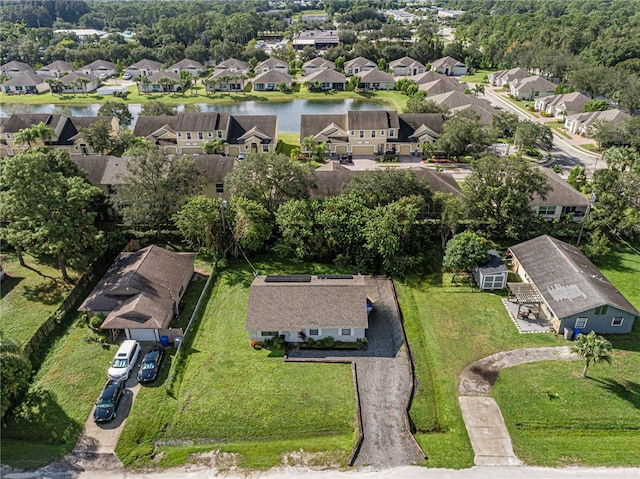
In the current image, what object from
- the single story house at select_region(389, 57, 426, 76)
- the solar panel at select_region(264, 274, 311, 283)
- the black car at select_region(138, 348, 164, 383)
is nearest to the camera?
the black car at select_region(138, 348, 164, 383)

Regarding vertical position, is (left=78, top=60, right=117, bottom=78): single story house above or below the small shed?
Result: above

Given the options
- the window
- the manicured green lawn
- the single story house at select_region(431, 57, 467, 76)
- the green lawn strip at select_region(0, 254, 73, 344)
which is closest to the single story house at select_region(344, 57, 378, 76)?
the single story house at select_region(431, 57, 467, 76)

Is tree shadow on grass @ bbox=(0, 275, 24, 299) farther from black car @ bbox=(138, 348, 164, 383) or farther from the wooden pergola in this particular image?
the wooden pergola

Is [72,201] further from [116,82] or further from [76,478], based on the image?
[116,82]

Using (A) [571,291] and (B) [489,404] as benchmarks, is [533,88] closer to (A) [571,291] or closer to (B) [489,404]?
(A) [571,291]

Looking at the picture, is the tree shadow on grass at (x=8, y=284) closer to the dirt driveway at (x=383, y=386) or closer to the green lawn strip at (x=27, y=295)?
the green lawn strip at (x=27, y=295)
